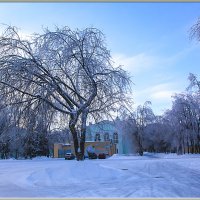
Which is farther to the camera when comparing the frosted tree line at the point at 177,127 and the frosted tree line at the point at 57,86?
the frosted tree line at the point at 177,127

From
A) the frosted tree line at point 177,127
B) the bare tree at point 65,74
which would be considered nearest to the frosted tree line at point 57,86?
the bare tree at point 65,74

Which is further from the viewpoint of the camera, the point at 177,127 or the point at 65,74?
the point at 177,127

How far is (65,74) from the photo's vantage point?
43.0ft

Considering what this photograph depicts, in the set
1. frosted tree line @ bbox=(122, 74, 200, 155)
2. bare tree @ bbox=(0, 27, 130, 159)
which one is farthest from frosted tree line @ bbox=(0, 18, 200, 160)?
frosted tree line @ bbox=(122, 74, 200, 155)

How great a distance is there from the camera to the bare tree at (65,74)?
1240 cm

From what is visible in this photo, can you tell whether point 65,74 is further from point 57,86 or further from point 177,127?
point 177,127

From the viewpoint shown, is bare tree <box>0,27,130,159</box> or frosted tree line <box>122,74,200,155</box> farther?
frosted tree line <box>122,74,200,155</box>

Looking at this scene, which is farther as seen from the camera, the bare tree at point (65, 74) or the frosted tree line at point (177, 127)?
the frosted tree line at point (177, 127)

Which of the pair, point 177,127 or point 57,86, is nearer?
point 57,86

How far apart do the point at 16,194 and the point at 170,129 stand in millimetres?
30040

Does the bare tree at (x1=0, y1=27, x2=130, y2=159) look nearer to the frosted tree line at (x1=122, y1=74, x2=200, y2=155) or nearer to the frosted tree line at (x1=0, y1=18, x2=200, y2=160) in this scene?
the frosted tree line at (x1=0, y1=18, x2=200, y2=160)

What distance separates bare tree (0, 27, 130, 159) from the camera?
40.7 ft

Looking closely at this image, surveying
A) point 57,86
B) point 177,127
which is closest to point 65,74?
point 57,86

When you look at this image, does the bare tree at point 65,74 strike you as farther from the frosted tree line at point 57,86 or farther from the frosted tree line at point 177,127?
the frosted tree line at point 177,127
